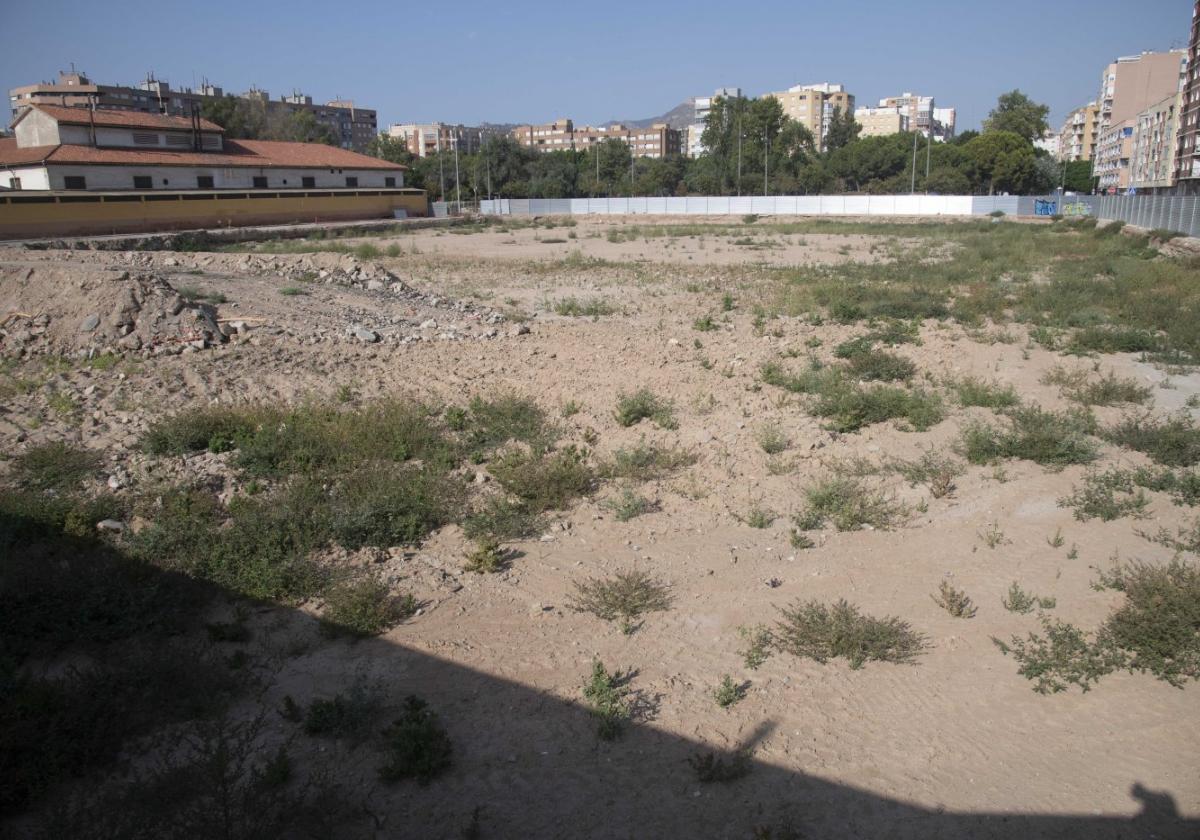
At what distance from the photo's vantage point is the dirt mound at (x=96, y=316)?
13.2 metres

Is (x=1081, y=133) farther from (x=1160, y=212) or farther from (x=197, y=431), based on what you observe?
(x=197, y=431)

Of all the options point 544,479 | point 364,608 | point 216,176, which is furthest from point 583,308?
point 216,176

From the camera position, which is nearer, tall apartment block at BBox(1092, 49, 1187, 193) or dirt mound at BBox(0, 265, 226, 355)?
dirt mound at BBox(0, 265, 226, 355)

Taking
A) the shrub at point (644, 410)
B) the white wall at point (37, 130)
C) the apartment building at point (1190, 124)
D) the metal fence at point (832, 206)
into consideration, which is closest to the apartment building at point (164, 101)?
the white wall at point (37, 130)

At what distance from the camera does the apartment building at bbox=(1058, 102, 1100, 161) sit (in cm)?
13512

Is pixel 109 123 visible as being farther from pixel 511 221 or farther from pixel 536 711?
pixel 536 711

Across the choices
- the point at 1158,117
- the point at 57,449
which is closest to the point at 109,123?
the point at 57,449

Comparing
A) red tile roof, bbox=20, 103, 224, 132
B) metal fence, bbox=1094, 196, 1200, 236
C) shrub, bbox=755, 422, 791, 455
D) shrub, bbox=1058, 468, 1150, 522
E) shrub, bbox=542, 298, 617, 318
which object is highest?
red tile roof, bbox=20, 103, 224, 132

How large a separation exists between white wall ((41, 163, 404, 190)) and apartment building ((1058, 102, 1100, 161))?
115 meters

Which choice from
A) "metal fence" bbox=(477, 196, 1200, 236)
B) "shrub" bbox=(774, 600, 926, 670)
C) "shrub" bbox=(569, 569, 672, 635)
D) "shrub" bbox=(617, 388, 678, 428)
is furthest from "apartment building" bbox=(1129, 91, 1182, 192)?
"shrub" bbox=(569, 569, 672, 635)

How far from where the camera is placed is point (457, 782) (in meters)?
4.76

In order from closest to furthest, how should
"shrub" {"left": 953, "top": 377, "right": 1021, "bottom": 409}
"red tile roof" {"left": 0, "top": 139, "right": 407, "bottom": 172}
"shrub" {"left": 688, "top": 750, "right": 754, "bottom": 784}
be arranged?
"shrub" {"left": 688, "top": 750, "right": 754, "bottom": 784} → "shrub" {"left": 953, "top": 377, "right": 1021, "bottom": 409} → "red tile roof" {"left": 0, "top": 139, "right": 407, "bottom": 172}

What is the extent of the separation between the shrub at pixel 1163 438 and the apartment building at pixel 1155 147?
84.7 meters

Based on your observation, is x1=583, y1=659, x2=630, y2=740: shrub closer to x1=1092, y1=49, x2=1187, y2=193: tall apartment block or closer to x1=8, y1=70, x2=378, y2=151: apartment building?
x1=8, y1=70, x2=378, y2=151: apartment building
